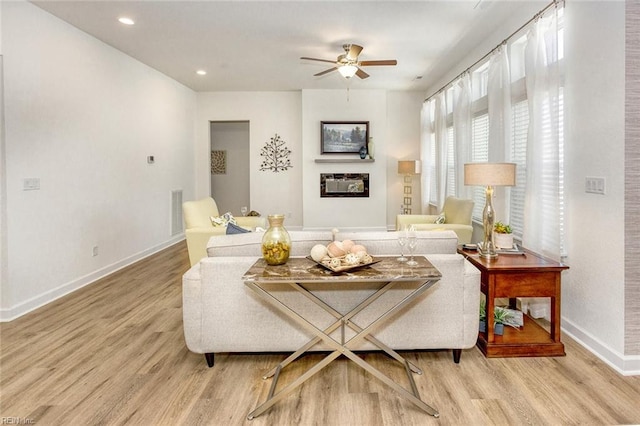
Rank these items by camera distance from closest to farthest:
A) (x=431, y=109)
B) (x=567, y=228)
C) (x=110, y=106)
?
1. (x=567, y=228)
2. (x=110, y=106)
3. (x=431, y=109)

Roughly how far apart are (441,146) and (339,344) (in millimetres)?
5011

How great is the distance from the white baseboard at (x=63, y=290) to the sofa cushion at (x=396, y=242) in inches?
119

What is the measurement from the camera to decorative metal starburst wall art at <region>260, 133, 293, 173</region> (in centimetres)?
796

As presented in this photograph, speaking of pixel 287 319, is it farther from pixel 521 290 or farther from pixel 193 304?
pixel 521 290

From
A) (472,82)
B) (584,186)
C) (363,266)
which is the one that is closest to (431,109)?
(472,82)

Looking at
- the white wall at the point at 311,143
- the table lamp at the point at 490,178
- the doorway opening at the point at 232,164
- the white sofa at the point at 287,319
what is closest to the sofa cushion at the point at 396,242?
the white sofa at the point at 287,319

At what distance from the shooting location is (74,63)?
13.9ft

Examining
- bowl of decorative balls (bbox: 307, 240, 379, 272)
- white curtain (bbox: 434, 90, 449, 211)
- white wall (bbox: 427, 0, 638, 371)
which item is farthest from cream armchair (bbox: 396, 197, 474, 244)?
bowl of decorative balls (bbox: 307, 240, 379, 272)

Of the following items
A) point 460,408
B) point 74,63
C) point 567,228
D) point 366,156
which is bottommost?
point 460,408

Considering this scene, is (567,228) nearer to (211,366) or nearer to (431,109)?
(211,366)

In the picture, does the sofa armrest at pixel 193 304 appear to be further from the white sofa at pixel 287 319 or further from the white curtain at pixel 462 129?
the white curtain at pixel 462 129

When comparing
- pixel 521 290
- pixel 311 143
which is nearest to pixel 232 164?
pixel 311 143

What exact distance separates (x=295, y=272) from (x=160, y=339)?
1.57m

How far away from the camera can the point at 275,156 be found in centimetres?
798
